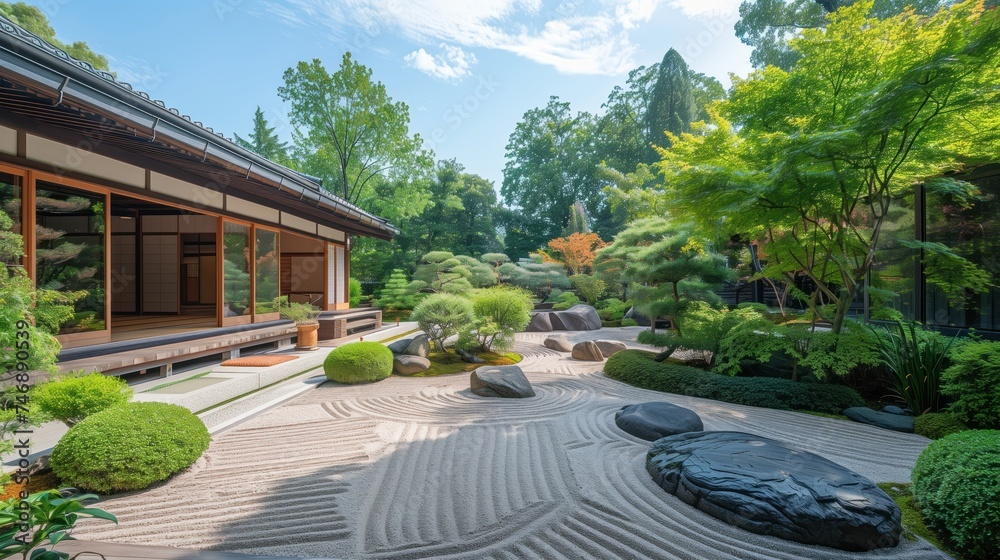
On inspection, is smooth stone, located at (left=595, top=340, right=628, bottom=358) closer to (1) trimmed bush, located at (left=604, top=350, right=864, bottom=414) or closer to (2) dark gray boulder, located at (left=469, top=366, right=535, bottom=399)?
(1) trimmed bush, located at (left=604, top=350, right=864, bottom=414)

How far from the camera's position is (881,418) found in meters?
4.85

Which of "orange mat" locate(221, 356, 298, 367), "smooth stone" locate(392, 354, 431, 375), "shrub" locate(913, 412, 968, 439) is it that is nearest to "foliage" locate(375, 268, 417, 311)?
"smooth stone" locate(392, 354, 431, 375)

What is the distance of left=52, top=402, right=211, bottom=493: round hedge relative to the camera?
112 inches

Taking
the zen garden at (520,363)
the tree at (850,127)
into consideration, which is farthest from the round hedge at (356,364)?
the tree at (850,127)

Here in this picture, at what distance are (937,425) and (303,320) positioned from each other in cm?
1000

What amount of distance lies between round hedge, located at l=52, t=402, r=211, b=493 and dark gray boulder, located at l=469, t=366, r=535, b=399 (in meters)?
3.41

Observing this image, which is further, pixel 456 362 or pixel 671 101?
pixel 671 101

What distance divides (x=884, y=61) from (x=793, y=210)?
2.12 meters

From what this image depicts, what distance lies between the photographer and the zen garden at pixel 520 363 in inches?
98.0

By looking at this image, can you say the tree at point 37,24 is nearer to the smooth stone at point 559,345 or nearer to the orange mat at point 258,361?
the orange mat at point 258,361

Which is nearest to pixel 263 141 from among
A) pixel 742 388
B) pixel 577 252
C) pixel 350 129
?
pixel 350 129

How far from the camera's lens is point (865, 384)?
5910mm

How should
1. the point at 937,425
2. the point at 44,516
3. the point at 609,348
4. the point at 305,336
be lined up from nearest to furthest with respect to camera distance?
1. the point at 44,516
2. the point at 937,425
3. the point at 305,336
4. the point at 609,348

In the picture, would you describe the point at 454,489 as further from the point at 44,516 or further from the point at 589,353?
the point at 589,353
